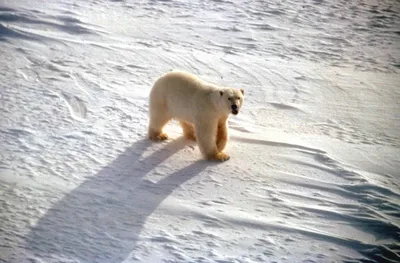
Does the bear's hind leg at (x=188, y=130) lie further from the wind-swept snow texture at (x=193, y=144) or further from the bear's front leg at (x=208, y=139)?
the bear's front leg at (x=208, y=139)

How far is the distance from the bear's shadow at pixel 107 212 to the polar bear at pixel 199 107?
227mm

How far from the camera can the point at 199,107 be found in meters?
4.80

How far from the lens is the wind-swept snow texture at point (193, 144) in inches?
157

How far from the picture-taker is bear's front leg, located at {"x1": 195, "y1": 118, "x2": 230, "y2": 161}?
4.80m

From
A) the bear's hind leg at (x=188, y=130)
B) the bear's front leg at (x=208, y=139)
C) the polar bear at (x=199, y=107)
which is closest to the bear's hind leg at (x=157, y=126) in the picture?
the polar bear at (x=199, y=107)

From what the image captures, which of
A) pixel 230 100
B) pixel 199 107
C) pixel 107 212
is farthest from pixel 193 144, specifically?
pixel 107 212

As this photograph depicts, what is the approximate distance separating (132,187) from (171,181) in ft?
1.02

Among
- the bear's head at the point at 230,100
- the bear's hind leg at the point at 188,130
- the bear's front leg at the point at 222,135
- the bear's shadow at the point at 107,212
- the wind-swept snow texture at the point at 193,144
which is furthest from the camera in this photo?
the bear's hind leg at the point at 188,130

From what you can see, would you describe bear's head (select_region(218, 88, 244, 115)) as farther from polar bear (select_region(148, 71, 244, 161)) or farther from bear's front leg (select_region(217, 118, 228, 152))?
bear's front leg (select_region(217, 118, 228, 152))

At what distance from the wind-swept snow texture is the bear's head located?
1.66 ft

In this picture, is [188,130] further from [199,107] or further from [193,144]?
[199,107]

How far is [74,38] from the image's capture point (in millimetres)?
7594

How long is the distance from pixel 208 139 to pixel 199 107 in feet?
0.87

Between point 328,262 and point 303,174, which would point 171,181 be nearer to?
point 303,174
